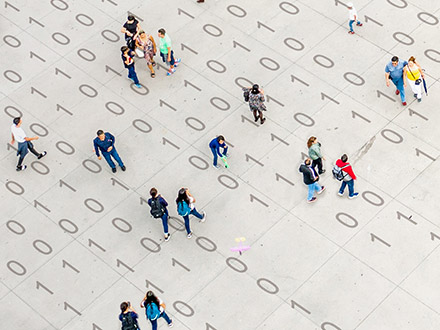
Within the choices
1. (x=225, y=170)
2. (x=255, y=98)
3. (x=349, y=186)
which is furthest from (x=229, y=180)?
(x=349, y=186)

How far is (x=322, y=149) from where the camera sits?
2056 centimetres

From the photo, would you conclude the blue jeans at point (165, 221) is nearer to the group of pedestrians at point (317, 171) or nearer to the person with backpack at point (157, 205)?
the person with backpack at point (157, 205)

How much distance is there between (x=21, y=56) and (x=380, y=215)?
10.8 m

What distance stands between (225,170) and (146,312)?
15.8ft

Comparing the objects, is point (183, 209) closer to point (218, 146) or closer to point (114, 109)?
point (218, 146)

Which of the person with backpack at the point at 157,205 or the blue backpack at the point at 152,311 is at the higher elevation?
the person with backpack at the point at 157,205

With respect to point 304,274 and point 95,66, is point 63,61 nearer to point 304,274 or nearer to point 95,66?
point 95,66

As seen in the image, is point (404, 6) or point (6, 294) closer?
point (6, 294)

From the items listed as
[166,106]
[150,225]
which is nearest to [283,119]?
[166,106]

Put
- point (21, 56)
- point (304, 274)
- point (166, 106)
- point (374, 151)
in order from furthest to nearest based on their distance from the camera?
point (21, 56) < point (166, 106) < point (374, 151) < point (304, 274)

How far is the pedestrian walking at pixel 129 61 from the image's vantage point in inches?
850

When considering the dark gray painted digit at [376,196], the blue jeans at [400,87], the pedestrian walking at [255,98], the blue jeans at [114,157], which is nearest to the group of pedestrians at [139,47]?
the pedestrian walking at [255,98]

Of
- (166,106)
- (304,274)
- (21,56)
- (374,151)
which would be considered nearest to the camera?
(304,274)

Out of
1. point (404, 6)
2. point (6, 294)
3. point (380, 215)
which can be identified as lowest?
point (6, 294)
